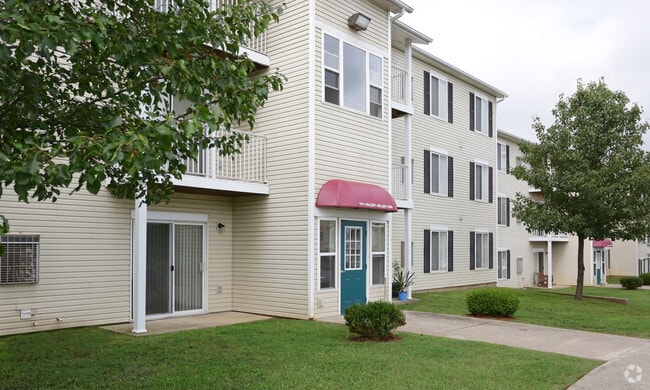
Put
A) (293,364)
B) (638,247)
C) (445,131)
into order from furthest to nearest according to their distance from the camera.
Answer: (638,247), (445,131), (293,364)

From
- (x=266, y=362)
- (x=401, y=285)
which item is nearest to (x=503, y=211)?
(x=401, y=285)

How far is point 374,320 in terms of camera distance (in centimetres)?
968

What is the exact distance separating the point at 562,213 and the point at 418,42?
25.5ft

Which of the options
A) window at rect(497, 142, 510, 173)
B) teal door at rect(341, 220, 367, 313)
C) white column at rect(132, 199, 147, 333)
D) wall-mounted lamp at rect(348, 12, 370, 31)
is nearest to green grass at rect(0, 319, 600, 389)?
white column at rect(132, 199, 147, 333)

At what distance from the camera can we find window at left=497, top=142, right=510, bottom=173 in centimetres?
2864

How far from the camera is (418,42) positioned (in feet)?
57.5

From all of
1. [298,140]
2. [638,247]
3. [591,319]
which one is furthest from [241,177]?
[638,247]

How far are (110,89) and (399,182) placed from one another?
38.7ft

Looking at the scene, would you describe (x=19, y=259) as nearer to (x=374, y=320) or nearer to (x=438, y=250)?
(x=374, y=320)

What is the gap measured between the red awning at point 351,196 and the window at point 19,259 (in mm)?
5772

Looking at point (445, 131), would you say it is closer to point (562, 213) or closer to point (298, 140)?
point (562, 213)

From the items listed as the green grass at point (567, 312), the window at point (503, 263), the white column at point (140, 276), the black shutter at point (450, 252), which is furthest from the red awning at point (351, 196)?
the window at point (503, 263)

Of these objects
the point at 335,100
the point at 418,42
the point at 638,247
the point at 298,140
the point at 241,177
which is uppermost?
the point at 418,42

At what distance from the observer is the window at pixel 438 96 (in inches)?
815
